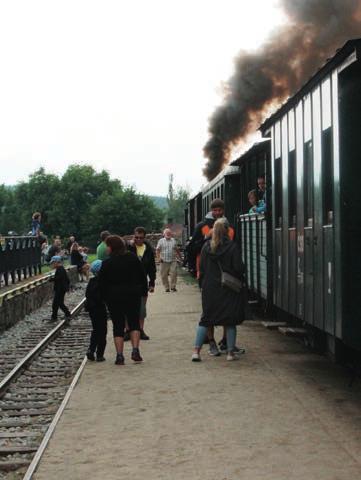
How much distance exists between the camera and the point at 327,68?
28.8 ft

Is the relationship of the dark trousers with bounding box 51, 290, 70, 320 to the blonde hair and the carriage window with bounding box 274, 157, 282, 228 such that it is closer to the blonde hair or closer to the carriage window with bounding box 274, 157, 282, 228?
the carriage window with bounding box 274, 157, 282, 228

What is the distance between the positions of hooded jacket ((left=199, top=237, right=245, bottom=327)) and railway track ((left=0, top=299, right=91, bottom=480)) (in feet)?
5.77

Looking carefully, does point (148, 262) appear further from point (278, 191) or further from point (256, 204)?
point (278, 191)

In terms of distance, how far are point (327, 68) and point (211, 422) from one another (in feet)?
10.8

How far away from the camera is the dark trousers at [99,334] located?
498 inches

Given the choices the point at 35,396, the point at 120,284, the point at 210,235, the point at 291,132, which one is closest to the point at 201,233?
the point at 210,235

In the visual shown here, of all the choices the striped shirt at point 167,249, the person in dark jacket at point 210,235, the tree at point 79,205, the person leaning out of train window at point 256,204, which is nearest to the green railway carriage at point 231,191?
the person leaning out of train window at point 256,204

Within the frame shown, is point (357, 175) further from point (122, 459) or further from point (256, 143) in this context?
point (256, 143)

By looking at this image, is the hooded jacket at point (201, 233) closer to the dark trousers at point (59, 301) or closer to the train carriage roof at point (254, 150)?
the train carriage roof at point (254, 150)

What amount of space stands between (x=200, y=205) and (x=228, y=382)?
67.2ft

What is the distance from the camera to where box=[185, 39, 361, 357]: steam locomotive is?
802 cm

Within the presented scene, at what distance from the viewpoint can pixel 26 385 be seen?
11.5 m

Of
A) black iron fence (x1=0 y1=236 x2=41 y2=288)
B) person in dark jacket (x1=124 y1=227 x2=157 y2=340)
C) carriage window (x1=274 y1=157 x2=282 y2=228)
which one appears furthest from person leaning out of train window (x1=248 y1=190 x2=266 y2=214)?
black iron fence (x1=0 y1=236 x2=41 y2=288)

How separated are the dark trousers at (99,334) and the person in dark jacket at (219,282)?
1542mm
